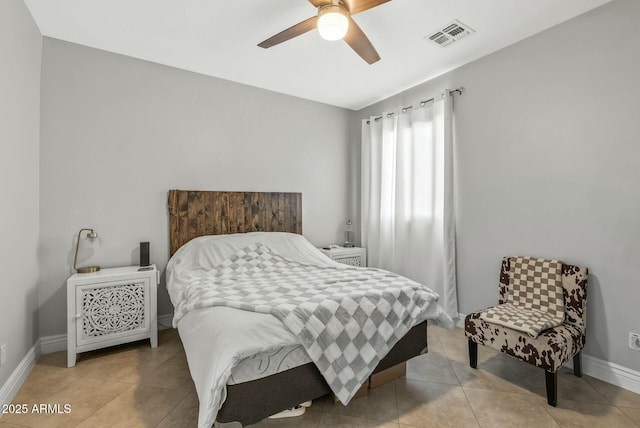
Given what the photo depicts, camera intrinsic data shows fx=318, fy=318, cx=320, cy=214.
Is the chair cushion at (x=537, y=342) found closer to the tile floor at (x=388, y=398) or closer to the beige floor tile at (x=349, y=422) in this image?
the tile floor at (x=388, y=398)

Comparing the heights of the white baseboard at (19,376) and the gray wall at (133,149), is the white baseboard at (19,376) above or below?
below

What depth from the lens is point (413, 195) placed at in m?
3.60

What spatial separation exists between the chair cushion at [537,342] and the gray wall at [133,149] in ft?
8.47

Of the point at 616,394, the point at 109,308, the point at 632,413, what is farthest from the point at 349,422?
the point at 109,308

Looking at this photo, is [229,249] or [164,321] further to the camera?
[164,321]

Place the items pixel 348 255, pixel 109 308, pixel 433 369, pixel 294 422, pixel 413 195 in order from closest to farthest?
pixel 294 422
pixel 433 369
pixel 109 308
pixel 413 195
pixel 348 255

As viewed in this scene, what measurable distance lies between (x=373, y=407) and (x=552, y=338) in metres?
1.17

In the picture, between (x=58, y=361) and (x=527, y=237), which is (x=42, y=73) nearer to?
(x=58, y=361)

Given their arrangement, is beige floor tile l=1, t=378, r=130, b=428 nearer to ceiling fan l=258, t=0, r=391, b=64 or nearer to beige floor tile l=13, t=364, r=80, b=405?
beige floor tile l=13, t=364, r=80, b=405

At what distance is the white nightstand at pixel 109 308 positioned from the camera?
2.38m

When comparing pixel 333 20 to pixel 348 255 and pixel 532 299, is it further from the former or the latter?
pixel 348 255

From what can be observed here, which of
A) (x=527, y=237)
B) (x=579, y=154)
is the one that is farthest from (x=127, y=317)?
(x=579, y=154)

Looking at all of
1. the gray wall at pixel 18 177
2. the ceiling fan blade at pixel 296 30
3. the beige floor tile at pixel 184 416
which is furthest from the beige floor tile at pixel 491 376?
the gray wall at pixel 18 177

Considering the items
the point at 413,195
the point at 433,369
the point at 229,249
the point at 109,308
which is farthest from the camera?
the point at 413,195
